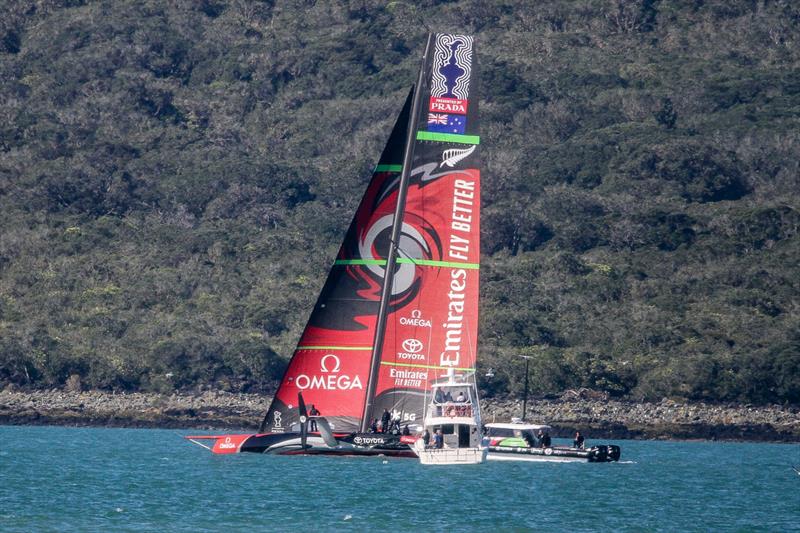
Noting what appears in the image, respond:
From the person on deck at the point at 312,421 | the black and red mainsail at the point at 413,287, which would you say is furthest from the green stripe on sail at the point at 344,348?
the person on deck at the point at 312,421

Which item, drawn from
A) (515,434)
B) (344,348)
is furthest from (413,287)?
(515,434)

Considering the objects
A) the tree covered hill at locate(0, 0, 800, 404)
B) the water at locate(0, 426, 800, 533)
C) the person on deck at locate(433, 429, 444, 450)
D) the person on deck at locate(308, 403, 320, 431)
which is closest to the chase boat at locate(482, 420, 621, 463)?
the water at locate(0, 426, 800, 533)

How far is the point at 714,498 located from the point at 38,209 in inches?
3477

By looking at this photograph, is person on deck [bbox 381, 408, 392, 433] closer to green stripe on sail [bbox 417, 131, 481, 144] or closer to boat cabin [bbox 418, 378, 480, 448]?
boat cabin [bbox 418, 378, 480, 448]

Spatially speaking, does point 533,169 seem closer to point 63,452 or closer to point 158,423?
point 158,423

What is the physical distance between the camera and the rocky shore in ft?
277

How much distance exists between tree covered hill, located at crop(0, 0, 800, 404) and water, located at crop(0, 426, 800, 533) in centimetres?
3438

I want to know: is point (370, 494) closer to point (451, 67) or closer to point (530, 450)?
point (530, 450)

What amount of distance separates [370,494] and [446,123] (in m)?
12.1

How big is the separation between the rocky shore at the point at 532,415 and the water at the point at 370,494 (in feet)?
71.4

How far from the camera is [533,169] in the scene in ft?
449

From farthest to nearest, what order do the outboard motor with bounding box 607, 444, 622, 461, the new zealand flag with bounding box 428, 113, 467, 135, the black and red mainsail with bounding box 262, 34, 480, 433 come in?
the outboard motor with bounding box 607, 444, 622, 461, the new zealand flag with bounding box 428, 113, 467, 135, the black and red mainsail with bounding box 262, 34, 480, 433

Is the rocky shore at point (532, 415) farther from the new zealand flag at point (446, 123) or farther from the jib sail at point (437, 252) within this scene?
the new zealand flag at point (446, 123)

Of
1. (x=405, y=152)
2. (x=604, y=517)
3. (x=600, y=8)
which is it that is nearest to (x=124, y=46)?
(x=600, y=8)
